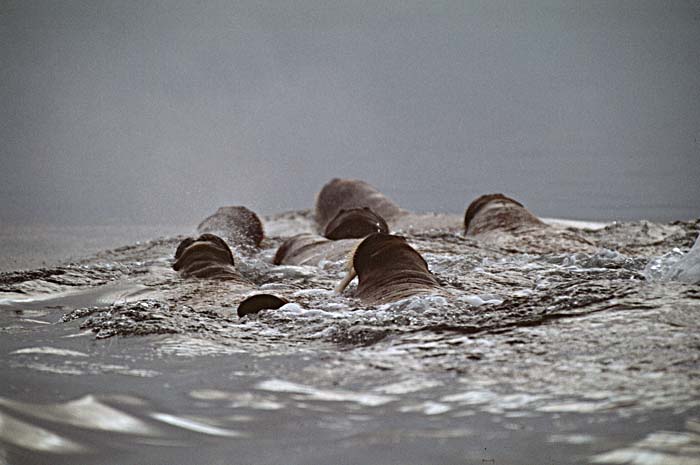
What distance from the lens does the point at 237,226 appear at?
2.65 meters

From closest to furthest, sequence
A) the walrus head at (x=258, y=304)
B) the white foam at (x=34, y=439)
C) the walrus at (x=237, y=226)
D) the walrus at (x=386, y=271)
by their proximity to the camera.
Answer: the white foam at (x=34, y=439) < the walrus head at (x=258, y=304) < the walrus at (x=386, y=271) < the walrus at (x=237, y=226)

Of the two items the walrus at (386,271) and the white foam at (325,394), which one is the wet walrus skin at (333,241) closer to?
the walrus at (386,271)

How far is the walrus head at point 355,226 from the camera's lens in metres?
2.40

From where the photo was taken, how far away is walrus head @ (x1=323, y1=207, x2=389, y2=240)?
7.86 feet

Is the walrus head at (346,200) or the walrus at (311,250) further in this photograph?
the walrus head at (346,200)

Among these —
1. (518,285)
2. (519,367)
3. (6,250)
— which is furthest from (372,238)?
(6,250)

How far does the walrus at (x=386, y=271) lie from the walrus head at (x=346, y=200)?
153cm

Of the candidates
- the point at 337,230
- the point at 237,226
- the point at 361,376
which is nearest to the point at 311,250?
the point at 337,230

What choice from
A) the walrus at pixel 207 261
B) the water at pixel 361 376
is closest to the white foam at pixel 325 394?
the water at pixel 361 376

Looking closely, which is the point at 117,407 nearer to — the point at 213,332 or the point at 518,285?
the point at 213,332

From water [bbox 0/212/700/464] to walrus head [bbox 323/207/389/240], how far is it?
0.80 meters

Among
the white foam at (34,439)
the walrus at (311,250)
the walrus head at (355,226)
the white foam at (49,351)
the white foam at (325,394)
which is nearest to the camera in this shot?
the white foam at (34,439)

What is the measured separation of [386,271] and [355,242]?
0.58m

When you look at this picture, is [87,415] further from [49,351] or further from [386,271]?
[386,271]
